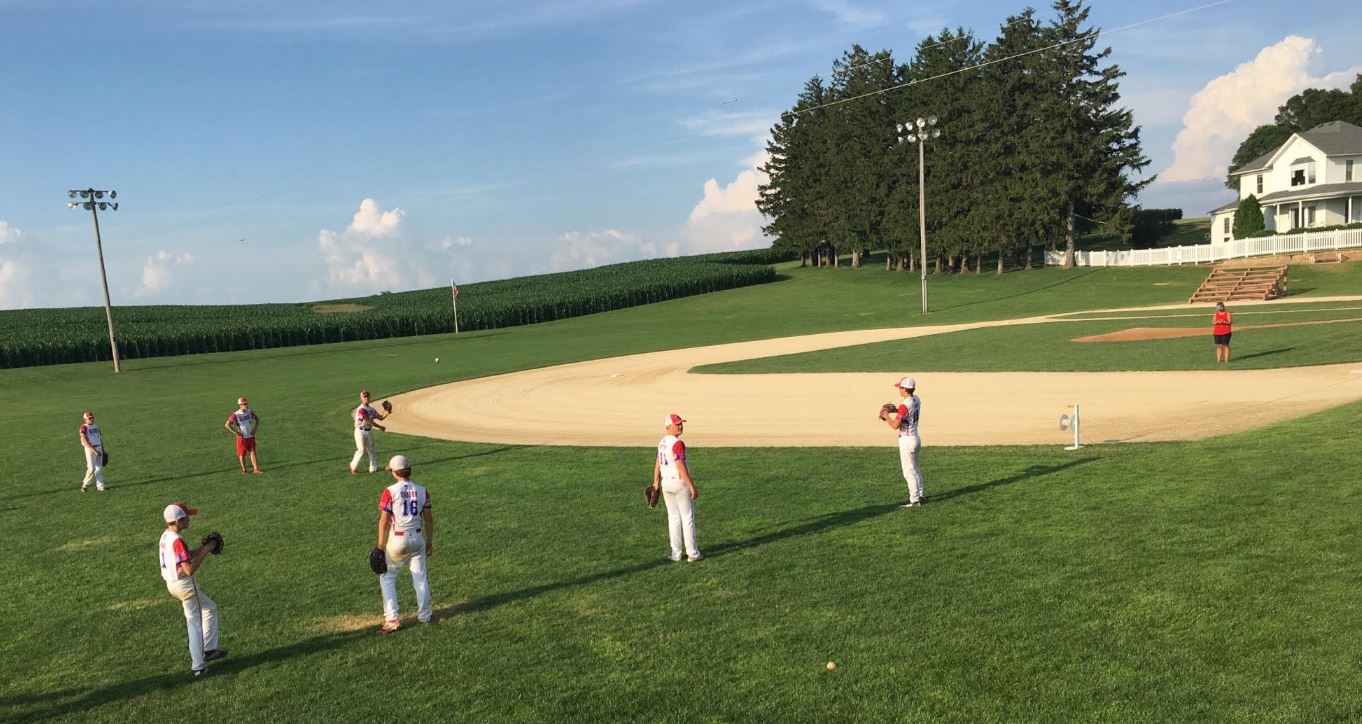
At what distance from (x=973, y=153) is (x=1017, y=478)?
6662 centimetres

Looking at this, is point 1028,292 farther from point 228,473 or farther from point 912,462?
point 228,473

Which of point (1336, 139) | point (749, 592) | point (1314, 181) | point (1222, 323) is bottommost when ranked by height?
point (749, 592)

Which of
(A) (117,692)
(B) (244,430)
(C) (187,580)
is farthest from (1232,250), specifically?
(A) (117,692)

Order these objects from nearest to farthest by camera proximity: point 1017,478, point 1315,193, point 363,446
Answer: point 1017,478, point 363,446, point 1315,193

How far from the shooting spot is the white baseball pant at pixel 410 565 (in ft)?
35.7

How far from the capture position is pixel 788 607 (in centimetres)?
1090

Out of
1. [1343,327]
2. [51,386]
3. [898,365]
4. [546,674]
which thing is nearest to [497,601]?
[546,674]

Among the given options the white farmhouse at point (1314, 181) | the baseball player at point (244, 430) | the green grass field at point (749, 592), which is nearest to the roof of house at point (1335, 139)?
the white farmhouse at point (1314, 181)

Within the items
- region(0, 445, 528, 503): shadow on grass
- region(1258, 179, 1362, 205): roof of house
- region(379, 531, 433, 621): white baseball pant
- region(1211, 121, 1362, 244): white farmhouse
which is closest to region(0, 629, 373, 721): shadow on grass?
region(379, 531, 433, 621): white baseball pant

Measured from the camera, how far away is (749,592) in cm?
1158

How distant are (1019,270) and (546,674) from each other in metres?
76.3

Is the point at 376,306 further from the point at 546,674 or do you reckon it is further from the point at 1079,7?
the point at 546,674

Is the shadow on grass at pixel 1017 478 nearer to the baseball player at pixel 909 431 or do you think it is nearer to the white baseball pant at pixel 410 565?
the baseball player at pixel 909 431

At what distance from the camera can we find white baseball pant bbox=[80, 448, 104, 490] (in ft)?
68.4
